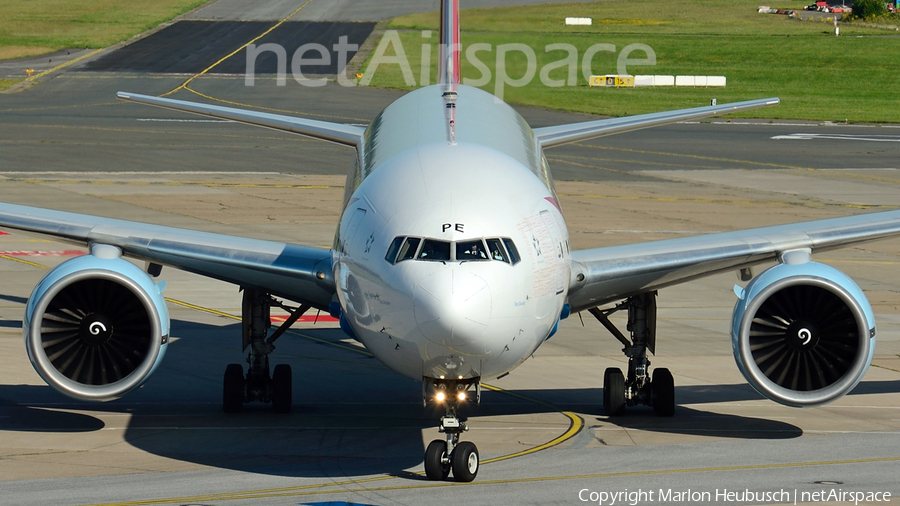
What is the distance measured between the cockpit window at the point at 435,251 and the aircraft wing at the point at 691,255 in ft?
11.6

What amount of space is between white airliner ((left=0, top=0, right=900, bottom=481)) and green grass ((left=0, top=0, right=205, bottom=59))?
84401mm

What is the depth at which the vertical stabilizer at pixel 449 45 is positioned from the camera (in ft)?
72.5

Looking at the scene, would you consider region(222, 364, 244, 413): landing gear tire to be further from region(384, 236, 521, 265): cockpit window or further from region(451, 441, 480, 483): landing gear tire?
region(384, 236, 521, 265): cockpit window

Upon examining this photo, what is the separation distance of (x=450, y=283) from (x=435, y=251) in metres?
0.58

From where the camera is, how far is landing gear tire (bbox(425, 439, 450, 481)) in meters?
14.4

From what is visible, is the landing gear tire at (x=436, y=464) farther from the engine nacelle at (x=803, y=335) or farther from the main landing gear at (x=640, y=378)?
the main landing gear at (x=640, y=378)

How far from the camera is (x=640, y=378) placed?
1884 centimetres

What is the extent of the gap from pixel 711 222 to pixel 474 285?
28.6 meters

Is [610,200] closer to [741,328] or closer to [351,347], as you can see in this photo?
[351,347]

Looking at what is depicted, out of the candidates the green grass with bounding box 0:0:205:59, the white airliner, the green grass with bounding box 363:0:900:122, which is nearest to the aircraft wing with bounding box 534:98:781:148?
the white airliner

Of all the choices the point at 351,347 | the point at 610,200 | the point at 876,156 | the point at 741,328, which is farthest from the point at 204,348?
the point at 876,156

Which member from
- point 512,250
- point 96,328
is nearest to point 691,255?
point 512,250

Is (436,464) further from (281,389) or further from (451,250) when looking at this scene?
(281,389)

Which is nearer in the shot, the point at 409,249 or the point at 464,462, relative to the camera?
the point at 409,249
